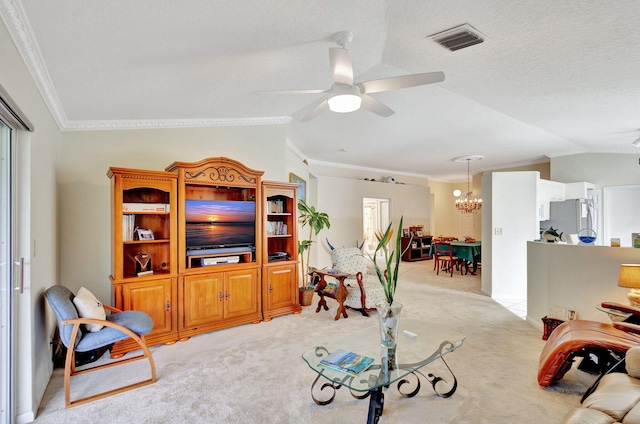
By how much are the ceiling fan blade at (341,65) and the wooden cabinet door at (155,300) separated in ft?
8.97

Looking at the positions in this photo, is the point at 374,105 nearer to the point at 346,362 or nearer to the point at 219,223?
the point at 346,362

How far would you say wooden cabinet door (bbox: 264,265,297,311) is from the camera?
4227 millimetres

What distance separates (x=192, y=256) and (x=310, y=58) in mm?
2500

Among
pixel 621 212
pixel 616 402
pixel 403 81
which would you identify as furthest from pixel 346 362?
pixel 621 212

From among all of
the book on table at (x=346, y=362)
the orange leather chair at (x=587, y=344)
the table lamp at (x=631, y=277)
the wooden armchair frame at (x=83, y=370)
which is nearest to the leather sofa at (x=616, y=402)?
the orange leather chair at (x=587, y=344)

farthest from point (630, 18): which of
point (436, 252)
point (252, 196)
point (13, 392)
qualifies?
point (436, 252)

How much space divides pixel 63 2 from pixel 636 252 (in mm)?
4857

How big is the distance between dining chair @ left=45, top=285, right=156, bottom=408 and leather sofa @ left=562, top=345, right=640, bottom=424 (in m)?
2.92

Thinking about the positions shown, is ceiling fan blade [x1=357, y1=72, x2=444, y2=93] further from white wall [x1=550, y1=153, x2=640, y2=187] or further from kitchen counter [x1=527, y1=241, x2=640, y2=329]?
white wall [x1=550, y1=153, x2=640, y2=187]

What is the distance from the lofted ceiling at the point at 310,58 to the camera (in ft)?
6.39

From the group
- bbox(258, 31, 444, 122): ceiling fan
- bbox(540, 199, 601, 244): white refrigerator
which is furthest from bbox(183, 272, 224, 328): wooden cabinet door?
bbox(540, 199, 601, 244): white refrigerator

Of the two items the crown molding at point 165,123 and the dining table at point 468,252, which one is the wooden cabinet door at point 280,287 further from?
the dining table at point 468,252

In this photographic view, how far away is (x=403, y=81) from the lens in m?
2.35

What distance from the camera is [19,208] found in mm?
2158
